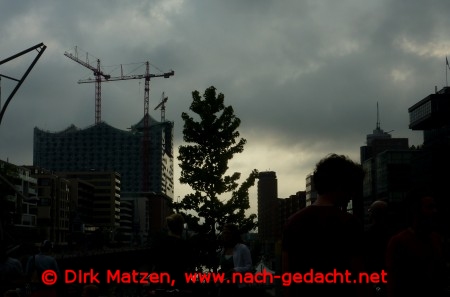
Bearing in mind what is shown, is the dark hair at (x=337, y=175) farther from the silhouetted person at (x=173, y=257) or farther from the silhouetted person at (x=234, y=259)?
the silhouetted person at (x=234, y=259)

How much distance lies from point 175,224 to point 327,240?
161 inches

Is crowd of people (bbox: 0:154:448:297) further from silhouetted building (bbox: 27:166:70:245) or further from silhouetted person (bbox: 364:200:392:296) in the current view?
silhouetted building (bbox: 27:166:70:245)

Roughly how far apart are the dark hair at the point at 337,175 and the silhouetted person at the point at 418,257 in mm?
1005

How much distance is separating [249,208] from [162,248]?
105 ft

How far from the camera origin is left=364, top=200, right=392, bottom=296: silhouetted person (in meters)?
7.15

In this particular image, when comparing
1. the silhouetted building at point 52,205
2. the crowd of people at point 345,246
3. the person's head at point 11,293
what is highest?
the silhouetted building at point 52,205

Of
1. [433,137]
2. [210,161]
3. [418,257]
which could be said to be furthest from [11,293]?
[433,137]

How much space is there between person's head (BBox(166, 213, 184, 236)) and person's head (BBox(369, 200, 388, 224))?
209 cm

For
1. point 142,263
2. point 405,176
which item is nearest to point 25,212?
point 405,176

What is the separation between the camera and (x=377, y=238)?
23.5ft

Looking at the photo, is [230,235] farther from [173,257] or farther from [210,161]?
[210,161]

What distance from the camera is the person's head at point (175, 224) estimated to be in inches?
321

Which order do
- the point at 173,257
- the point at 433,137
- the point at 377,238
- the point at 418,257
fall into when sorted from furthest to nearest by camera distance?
the point at 433,137, the point at 173,257, the point at 377,238, the point at 418,257

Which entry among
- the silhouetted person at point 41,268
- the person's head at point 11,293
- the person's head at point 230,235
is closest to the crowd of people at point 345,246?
the person's head at point 230,235
